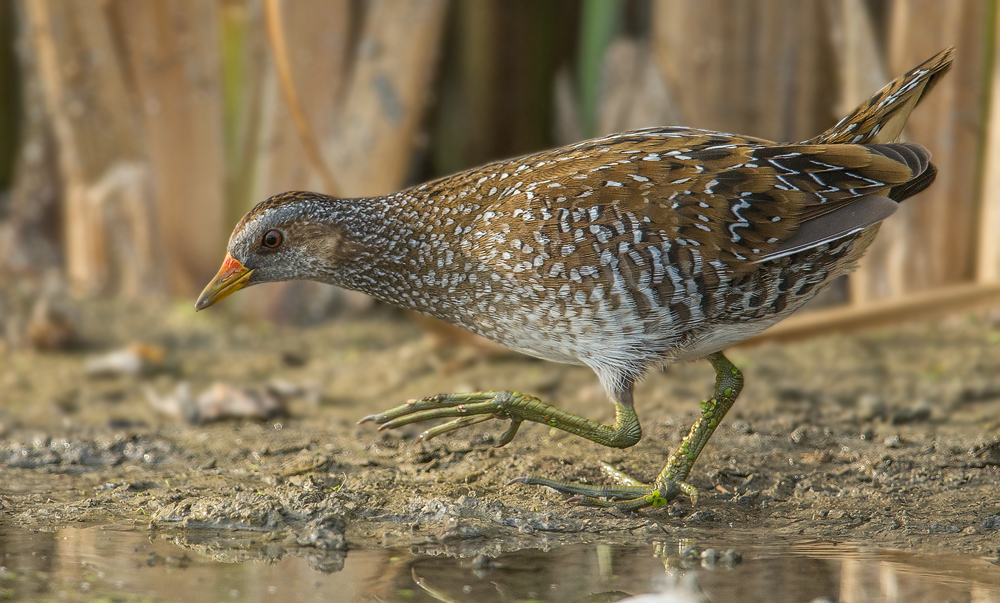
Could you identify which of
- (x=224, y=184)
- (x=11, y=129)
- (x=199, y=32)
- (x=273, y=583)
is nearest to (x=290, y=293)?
(x=224, y=184)

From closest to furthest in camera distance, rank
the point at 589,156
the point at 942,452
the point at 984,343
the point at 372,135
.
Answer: the point at 589,156
the point at 942,452
the point at 984,343
the point at 372,135

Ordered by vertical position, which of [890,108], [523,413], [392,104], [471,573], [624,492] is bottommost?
[471,573]

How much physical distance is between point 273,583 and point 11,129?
5631 mm

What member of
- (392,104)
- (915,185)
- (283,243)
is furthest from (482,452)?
(392,104)

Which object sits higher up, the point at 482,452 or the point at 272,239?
the point at 272,239

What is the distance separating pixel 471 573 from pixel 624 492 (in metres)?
0.78

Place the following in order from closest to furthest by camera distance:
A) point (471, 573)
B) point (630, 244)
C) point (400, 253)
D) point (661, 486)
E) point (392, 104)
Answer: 1. point (471, 573)
2. point (630, 244)
3. point (661, 486)
4. point (400, 253)
5. point (392, 104)

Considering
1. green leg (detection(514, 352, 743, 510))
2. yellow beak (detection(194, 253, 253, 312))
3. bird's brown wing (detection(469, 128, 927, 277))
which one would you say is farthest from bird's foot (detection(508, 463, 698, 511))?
yellow beak (detection(194, 253, 253, 312))

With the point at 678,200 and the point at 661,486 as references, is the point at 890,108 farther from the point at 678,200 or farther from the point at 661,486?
the point at 661,486

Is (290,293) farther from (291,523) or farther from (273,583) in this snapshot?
(273,583)

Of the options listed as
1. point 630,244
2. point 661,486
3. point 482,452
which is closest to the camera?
point 630,244

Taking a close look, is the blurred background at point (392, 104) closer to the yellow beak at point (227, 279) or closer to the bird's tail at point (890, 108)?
the yellow beak at point (227, 279)

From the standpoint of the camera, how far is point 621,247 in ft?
11.3

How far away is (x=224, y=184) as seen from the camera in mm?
6449
